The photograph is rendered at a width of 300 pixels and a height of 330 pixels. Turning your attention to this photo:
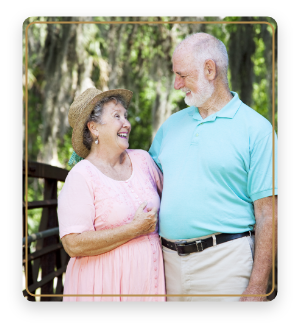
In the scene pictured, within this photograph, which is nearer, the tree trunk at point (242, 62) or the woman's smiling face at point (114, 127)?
the woman's smiling face at point (114, 127)

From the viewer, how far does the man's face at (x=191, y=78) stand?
4.77 ft

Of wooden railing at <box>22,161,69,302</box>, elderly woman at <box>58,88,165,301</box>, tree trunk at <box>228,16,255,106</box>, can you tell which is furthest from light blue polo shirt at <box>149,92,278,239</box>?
tree trunk at <box>228,16,255,106</box>

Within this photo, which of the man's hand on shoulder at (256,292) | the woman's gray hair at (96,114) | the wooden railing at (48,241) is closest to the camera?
the man's hand on shoulder at (256,292)

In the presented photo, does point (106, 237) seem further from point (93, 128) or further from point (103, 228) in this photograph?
point (93, 128)

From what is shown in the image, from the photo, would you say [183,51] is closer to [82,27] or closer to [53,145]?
[82,27]

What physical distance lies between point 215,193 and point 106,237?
422 millimetres

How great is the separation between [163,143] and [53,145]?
127 inches

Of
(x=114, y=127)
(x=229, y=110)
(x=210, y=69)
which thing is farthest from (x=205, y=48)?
(x=114, y=127)

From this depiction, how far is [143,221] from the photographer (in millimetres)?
1405

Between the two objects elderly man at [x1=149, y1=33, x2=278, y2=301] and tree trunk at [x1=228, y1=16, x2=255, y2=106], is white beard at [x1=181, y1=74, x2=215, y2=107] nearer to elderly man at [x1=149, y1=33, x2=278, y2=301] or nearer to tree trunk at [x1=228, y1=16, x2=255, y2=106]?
elderly man at [x1=149, y1=33, x2=278, y2=301]

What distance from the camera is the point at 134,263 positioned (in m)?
1.45

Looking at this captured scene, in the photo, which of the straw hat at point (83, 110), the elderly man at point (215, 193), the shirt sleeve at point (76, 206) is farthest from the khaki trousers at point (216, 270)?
the straw hat at point (83, 110)

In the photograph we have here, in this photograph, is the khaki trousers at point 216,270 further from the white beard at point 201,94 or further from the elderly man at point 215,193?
the white beard at point 201,94
